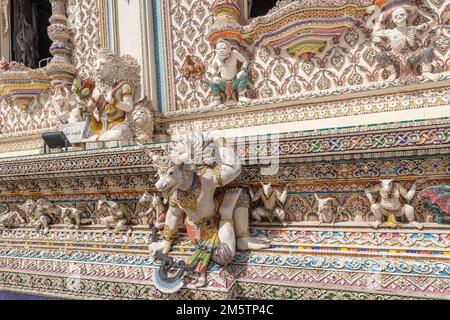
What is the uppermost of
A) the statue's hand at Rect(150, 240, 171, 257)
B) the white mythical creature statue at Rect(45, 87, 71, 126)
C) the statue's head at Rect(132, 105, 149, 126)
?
the white mythical creature statue at Rect(45, 87, 71, 126)

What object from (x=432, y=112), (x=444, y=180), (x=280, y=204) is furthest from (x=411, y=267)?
(x=432, y=112)

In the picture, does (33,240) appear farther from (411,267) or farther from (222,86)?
(411,267)

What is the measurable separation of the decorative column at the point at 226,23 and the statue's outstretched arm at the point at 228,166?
1.54m

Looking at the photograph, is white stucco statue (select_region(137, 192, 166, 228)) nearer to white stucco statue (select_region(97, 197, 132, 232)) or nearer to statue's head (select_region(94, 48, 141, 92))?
white stucco statue (select_region(97, 197, 132, 232))

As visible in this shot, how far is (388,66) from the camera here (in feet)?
9.23

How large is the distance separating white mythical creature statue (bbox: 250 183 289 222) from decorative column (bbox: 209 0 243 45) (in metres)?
1.73

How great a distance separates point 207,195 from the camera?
2.25 m

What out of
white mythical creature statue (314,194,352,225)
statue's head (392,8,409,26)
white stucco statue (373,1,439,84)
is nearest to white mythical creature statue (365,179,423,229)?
white mythical creature statue (314,194,352,225)

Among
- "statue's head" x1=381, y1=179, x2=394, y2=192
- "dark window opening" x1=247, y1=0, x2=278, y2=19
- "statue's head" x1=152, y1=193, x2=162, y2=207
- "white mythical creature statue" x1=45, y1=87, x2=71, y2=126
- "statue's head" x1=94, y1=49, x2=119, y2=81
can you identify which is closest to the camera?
"statue's head" x1=381, y1=179, x2=394, y2=192

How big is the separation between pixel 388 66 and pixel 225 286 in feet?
7.42

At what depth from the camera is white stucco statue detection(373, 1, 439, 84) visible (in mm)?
2680

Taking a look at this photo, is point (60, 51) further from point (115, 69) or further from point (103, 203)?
point (103, 203)

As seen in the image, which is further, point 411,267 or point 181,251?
point 181,251

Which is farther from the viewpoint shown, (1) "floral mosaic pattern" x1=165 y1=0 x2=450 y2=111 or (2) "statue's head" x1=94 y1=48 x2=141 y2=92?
(2) "statue's head" x1=94 y1=48 x2=141 y2=92
